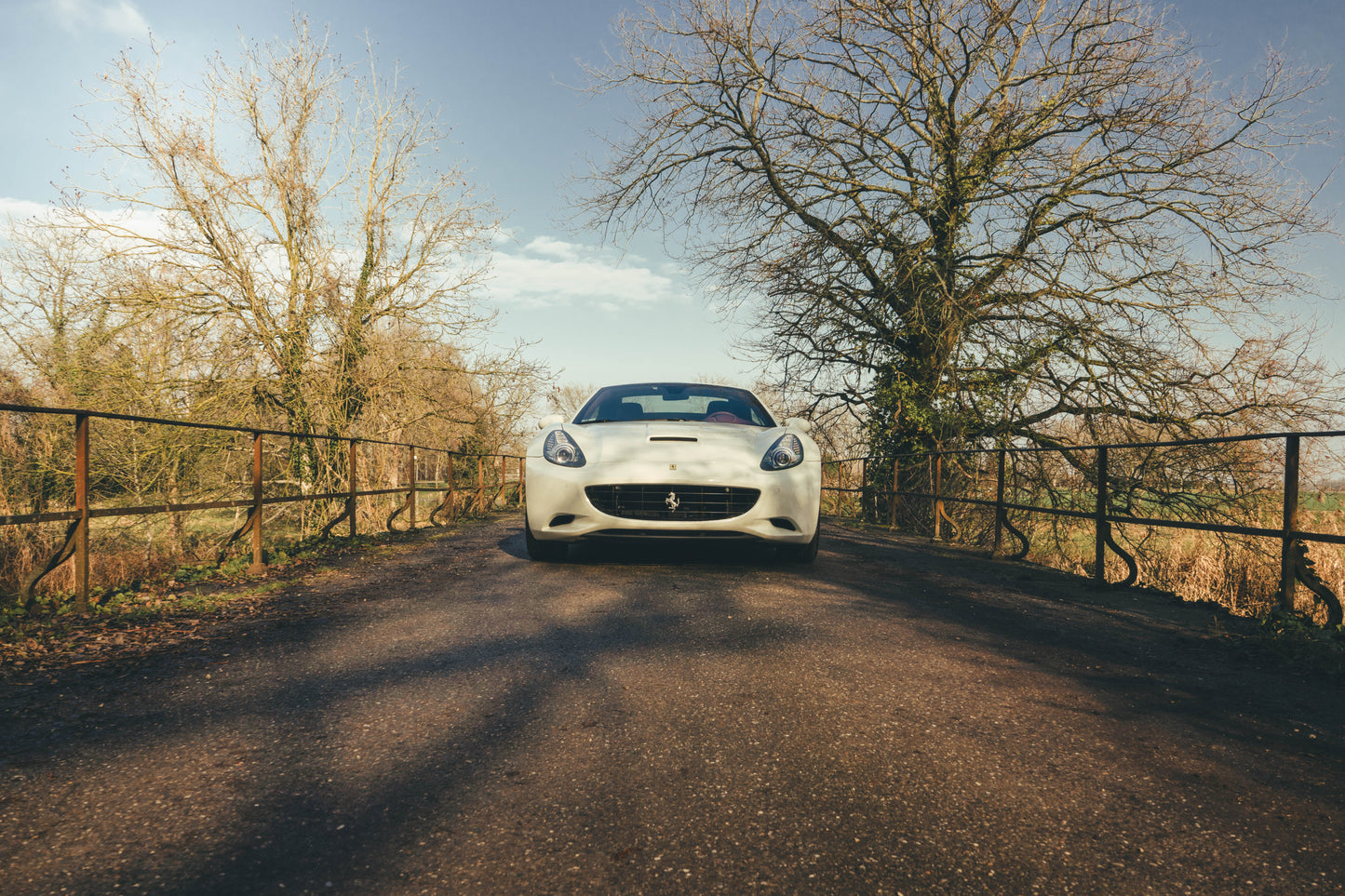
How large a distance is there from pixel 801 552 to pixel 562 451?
2020 mm

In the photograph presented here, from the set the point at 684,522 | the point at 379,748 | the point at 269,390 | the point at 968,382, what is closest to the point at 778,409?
the point at 968,382

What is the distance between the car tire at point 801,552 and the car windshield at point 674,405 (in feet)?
3.38

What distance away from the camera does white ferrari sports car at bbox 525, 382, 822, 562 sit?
201 inches

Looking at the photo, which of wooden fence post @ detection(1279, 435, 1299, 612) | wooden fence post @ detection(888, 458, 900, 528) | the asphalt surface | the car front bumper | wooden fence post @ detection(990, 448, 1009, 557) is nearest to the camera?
the asphalt surface

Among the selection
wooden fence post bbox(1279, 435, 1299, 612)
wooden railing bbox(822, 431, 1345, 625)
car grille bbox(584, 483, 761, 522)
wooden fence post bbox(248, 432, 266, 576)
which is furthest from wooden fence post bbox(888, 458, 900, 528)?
wooden fence post bbox(248, 432, 266, 576)

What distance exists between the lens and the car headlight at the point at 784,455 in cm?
529

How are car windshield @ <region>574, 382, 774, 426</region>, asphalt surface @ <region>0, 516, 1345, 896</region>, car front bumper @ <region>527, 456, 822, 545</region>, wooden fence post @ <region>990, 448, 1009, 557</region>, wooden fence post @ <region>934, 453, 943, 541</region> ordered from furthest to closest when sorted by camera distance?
wooden fence post @ <region>934, 453, 943, 541</region>, wooden fence post @ <region>990, 448, 1009, 557</region>, car windshield @ <region>574, 382, 774, 426</region>, car front bumper @ <region>527, 456, 822, 545</region>, asphalt surface @ <region>0, 516, 1345, 896</region>

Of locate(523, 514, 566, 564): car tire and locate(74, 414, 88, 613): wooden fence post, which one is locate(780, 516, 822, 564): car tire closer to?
locate(523, 514, 566, 564): car tire

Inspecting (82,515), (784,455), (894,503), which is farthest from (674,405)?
(894,503)

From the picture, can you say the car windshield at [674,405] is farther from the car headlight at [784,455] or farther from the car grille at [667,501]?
the car grille at [667,501]

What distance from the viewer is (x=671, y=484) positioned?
16.6 ft

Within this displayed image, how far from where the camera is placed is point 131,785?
1.93 metres

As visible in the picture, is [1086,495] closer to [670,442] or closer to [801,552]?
[801,552]

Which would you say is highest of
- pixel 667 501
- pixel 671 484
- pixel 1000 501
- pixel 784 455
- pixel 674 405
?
pixel 674 405
